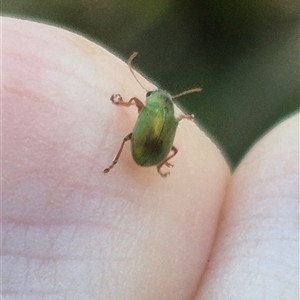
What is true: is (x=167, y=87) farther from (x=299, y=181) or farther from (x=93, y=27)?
(x=299, y=181)

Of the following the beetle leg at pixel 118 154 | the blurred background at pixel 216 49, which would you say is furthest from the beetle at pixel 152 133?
the blurred background at pixel 216 49

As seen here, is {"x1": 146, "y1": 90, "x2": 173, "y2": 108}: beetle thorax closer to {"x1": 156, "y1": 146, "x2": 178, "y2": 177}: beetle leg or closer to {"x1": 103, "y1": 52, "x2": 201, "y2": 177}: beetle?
{"x1": 103, "y1": 52, "x2": 201, "y2": 177}: beetle

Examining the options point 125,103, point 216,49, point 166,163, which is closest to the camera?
point 125,103

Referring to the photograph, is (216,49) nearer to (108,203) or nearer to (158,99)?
(158,99)

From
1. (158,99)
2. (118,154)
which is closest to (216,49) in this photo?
(158,99)

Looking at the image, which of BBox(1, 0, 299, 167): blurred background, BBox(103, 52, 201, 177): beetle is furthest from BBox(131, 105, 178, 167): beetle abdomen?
BBox(1, 0, 299, 167): blurred background

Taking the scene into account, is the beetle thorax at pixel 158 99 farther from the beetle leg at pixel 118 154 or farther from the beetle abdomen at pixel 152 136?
the beetle leg at pixel 118 154

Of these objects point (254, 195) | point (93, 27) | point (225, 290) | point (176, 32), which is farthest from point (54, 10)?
point (225, 290)

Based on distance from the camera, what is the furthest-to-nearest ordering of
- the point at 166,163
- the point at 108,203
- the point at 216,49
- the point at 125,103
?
the point at 216,49 < the point at 166,163 < the point at 125,103 < the point at 108,203
